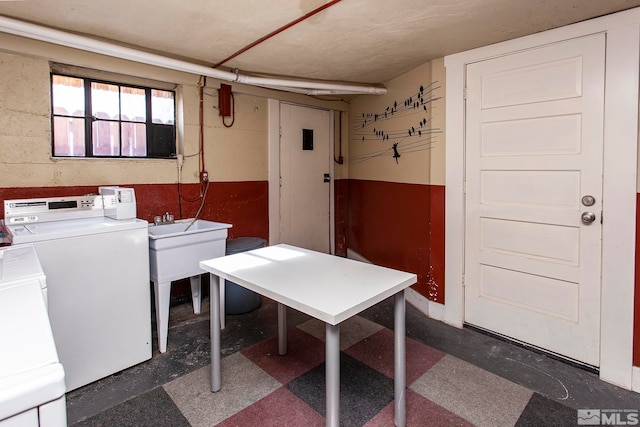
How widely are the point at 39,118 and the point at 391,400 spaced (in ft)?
10.1

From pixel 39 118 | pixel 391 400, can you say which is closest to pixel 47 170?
pixel 39 118

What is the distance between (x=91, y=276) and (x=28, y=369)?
1602 mm

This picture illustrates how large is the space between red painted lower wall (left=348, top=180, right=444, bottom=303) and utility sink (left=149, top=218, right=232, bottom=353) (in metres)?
1.74

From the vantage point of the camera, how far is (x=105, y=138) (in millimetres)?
2883

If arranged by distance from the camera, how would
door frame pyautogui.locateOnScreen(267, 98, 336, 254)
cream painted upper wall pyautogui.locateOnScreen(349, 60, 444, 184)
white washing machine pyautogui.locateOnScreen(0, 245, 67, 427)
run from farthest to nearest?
door frame pyautogui.locateOnScreen(267, 98, 336, 254) → cream painted upper wall pyautogui.locateOnScreen(349, 60, 444, 184) → white washing machine pyautogui.locateOnScreen(0, 245, 67, 427)

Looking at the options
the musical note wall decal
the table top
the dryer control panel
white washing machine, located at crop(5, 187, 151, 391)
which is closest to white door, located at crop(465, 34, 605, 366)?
the musical note wall decal

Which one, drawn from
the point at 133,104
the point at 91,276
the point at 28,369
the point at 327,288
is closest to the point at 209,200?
the point at 133,104

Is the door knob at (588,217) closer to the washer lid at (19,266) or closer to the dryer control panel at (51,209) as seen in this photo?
the washer lid at (19,266)

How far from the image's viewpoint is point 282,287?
64.5 inches

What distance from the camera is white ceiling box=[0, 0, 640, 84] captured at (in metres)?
2.01

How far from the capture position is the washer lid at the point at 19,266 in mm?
1240

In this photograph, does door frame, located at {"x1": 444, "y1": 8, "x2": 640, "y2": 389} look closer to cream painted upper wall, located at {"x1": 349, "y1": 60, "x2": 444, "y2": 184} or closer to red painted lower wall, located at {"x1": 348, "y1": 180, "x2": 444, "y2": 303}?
cream painted upper wall, located at {"x1": 349, "y1": 60, "x2": 444, "y2": 184}

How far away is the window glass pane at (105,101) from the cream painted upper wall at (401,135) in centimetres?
256

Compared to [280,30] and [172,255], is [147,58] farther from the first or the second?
[172,255]
